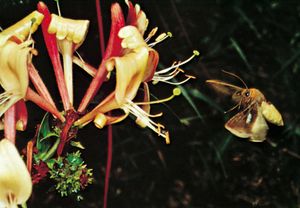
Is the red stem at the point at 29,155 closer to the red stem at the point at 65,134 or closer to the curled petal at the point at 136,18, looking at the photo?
the red stem at the point at 65,134

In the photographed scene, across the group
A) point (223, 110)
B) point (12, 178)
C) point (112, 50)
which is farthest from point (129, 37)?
point (223, 110)

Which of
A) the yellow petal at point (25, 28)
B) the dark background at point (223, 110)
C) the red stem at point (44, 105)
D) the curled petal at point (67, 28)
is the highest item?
the yellow petal at point (25, 28)

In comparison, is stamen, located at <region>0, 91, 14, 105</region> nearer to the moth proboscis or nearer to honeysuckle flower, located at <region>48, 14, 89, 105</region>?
honeysuckle flower, located at <region>48, 14, 89, 105</region>

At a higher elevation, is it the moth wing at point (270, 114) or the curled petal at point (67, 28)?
the curled petal at point (67, 28)

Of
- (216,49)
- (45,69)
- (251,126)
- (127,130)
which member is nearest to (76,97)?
(45,69)

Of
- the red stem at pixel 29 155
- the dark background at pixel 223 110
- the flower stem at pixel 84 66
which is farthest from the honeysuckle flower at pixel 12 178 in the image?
the dark background at pixel 223 110

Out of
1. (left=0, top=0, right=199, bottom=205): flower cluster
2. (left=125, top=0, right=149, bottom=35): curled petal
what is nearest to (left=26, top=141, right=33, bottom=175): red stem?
(left=0, top=0, right=199, bottom=205): flower cluster

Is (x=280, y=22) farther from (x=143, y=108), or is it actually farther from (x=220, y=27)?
(x=143, y=108)
